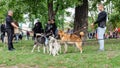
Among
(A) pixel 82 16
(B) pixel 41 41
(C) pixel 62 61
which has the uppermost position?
(A) pixel 82 16

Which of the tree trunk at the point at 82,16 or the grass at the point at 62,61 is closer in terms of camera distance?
the grass at the point at 62,61

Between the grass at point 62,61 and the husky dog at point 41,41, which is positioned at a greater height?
the husky dog at point 41,41

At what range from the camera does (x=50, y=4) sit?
2330 centimetres

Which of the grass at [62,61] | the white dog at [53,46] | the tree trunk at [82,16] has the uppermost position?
the tree trunk at [82,16]

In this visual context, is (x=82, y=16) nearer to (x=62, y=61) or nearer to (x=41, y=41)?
(x=41, y=41)

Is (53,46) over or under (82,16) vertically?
under

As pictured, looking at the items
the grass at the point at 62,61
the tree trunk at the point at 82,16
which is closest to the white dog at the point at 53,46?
the grass at the point at 62,61

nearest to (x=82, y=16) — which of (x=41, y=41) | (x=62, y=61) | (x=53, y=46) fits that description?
(x=41, y=41)

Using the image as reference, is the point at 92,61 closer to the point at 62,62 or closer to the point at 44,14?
the point at 62,62

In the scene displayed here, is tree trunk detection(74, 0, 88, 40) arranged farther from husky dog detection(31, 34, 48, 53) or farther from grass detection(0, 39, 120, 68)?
grass detection(0, 39, 120, 68)

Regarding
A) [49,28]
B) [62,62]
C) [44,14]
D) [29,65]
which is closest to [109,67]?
[62,62]

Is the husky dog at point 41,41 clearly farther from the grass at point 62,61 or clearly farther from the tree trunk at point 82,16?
the tree trunk at point 82,16

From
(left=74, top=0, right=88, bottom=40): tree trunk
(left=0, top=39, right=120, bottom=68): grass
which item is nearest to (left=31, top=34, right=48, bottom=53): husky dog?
(left=0, top=39, right=120, bottom=68): grass

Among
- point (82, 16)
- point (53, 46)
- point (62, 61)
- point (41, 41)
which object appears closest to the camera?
point (62, 61)
